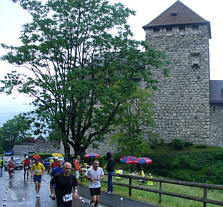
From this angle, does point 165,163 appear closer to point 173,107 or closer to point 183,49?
point 173,107

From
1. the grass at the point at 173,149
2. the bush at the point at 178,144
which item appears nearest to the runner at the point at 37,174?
the grass at the point at 173,149

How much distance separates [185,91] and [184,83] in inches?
32.5

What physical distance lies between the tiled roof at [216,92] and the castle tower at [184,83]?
169 inches

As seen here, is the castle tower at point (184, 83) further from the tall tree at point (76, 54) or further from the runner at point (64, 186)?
the runner at point (64, 186)

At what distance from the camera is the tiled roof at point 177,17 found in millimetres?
36188

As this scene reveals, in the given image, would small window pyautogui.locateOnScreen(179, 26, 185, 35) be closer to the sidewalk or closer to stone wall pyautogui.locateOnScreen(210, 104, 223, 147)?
stone wall pyautogui.locateOnScreen(210, 104, 223, 147)

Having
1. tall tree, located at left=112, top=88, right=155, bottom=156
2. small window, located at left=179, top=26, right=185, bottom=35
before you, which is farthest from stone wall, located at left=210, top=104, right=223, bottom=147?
small window, located at left=179, top=26, right=185, bottom=35

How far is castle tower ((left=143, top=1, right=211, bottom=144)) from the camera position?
34.5 meters

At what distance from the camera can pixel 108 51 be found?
2330 cm

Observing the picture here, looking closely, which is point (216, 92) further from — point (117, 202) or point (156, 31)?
point (117, 202)

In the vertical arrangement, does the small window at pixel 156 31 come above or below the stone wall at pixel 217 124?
above

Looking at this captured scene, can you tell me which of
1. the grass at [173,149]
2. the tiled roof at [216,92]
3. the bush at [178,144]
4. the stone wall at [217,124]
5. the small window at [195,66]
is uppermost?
the small window at [195,66]

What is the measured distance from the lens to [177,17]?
37531 mm

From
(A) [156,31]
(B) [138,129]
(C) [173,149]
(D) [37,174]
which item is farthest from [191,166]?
(D) [37,174]
